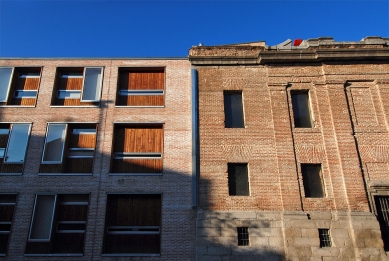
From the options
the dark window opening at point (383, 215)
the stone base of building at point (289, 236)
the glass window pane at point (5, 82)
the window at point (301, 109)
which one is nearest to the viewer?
the stone base of building at point (289, 236)

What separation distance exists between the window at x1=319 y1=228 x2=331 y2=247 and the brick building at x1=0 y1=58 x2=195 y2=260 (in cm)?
521

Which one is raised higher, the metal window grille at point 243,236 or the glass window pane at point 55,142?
the glass window pane at point 55,142

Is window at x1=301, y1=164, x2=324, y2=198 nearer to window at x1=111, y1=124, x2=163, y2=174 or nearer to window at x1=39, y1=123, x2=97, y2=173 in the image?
window at x1=111, y1=124, x2=163, y2=174

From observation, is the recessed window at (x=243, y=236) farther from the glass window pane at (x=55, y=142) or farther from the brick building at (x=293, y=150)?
the glass window pane at (x=55, y=142)

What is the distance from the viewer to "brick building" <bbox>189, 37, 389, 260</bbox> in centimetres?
1223

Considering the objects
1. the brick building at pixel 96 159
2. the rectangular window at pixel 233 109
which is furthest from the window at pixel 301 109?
the brick building at pixel 96 159

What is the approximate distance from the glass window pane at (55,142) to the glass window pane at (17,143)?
3.37ft

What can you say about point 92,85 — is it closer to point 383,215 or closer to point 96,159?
point 96,159

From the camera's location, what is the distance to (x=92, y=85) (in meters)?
15.6

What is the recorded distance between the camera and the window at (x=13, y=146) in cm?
1399

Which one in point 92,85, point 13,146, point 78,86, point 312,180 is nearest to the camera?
point 312,180

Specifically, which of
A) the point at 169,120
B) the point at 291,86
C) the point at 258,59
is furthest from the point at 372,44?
the point at 169,120

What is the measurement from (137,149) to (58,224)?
4.68 meters

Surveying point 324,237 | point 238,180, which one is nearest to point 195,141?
point 238,180
